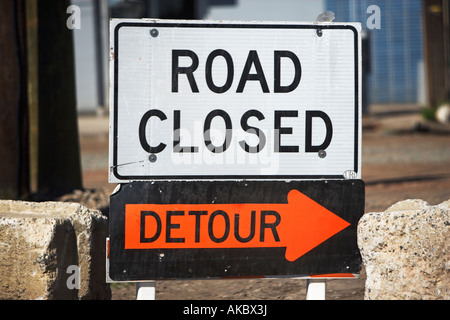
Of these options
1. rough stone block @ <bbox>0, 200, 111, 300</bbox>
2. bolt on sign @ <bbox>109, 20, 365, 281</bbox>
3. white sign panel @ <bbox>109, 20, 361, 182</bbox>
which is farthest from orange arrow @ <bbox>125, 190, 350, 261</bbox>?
rough stone block @ <bbox>0, 200, 111, 300</bbox>

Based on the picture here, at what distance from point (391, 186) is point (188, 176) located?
261 inches

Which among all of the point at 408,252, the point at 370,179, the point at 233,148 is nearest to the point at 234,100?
the point at 233,148

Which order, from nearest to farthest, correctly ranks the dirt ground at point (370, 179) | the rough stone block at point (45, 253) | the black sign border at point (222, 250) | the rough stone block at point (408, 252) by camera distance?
the black sign border at point (222, 250) < the rough stone block at point (408, 252) < the rough stone block at point (45, 253) < the dirt ground at point (370, 179)

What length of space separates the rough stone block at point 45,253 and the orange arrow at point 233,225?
2.14ft

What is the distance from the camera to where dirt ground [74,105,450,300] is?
16.1 feet

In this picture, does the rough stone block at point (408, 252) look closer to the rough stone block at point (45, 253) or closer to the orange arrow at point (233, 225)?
the orange arrow at point (233, 225)

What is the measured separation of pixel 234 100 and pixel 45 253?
120cm

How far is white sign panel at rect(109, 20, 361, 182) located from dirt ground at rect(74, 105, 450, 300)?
63.5 inches

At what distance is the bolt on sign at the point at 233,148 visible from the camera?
317 cm

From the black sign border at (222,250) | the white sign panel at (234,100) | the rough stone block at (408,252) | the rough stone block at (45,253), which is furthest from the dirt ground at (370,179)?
the white sign panel at (234,100)

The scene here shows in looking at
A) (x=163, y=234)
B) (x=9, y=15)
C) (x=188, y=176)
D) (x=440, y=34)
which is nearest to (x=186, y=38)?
(x=188, y=176)

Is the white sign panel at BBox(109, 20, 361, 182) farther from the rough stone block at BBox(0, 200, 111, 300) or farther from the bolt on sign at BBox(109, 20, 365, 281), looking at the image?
the rough stone block at BBox(0, 200, 111, 300)

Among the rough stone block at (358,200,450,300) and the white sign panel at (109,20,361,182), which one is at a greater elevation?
the white sign panel at (109,20,361,182)
